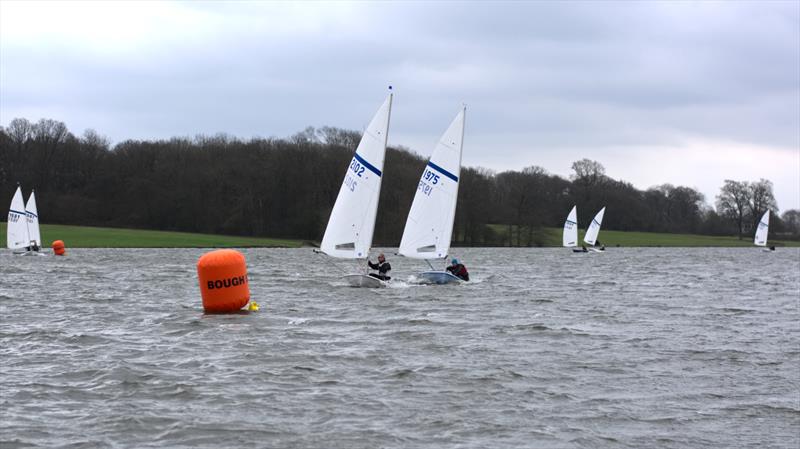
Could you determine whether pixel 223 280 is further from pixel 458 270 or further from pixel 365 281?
pixel 458 270

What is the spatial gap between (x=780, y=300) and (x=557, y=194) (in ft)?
338

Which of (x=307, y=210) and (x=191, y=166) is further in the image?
(x=191, y=166)

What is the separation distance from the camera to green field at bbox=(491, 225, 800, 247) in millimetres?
106625

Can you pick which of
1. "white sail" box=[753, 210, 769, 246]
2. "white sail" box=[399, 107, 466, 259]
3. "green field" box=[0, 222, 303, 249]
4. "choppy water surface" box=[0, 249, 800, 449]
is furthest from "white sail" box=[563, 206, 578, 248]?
"choppy water surface" box=[0, 249, 800, 449]

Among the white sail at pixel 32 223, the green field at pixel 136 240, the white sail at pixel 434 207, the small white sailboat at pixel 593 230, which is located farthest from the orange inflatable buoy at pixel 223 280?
the small white sailboat at pixel 593 230

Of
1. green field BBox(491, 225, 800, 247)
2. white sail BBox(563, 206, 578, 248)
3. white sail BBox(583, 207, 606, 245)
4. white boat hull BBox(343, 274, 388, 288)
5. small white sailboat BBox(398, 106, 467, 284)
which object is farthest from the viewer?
green field BBox(491, 225, 800, 247)

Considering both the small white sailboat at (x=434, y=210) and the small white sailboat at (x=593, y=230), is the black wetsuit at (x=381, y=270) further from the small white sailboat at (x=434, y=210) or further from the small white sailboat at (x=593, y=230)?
the small white sailboat at (x=593, y=230)

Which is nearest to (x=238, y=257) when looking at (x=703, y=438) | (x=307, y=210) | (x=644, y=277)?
(x=703, y=438)

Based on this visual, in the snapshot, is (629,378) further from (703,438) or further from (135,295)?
(135,295)

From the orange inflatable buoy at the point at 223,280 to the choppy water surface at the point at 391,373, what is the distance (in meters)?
0.39

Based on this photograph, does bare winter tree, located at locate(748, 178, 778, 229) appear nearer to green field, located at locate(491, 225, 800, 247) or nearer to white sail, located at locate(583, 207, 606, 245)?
green field, located at locate(491, 225, 800, 247)

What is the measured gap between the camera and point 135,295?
28.3 m

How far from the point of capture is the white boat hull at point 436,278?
3281 cm

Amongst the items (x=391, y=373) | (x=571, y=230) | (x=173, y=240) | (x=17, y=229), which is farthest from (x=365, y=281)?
(x=571, y=230)
